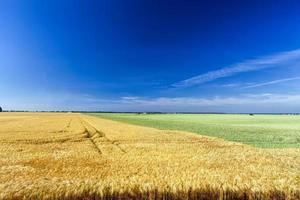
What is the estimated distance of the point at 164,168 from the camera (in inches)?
340

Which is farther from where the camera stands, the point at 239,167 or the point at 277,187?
the point at 239,167

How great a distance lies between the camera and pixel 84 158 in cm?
1096

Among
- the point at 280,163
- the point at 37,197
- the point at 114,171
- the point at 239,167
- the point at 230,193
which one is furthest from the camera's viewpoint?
the point at 280,163

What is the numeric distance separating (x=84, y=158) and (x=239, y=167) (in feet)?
20.9

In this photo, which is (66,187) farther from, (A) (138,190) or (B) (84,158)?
(B) (84,158)

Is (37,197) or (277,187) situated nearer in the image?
(37,197)

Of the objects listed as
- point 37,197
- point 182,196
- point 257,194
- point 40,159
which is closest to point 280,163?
point 257,194

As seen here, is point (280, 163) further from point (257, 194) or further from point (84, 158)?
point (84, 158)

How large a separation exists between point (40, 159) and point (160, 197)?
689cm

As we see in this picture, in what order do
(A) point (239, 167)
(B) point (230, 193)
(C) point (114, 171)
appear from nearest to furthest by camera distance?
(B) point (230, 193) < (C) point (114, 171) < (A) point (239, 167)

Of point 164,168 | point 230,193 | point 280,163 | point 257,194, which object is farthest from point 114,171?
point 280,163

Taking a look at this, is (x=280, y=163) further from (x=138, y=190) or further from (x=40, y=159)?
(x=40, y=159)

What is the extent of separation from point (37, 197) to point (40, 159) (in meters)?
5.56

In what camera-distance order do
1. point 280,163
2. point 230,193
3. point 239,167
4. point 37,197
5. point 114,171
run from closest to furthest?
point 37,197 < point 230,193 < point 114,171 < point 239,167 < point 280,163
